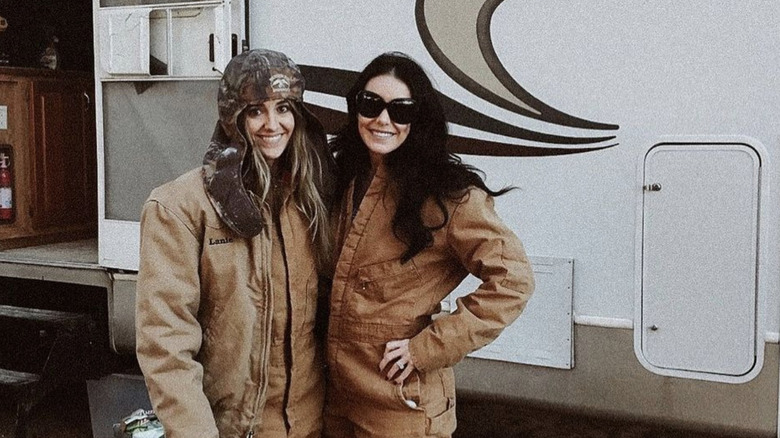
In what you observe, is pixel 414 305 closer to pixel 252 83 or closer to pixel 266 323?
pixel 266 323

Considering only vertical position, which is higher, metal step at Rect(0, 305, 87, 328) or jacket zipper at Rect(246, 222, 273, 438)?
jacket zipper at Rect(246, 222, 273, 438)

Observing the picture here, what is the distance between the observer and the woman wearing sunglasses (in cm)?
206

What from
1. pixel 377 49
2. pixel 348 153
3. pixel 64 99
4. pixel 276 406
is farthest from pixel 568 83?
pixel 64 99

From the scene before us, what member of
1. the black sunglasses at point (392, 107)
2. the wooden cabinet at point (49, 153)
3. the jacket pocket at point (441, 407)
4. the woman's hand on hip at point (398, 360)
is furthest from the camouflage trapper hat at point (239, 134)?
the wooden cabinet at point (49, 153)

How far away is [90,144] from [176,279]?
3.72 meters

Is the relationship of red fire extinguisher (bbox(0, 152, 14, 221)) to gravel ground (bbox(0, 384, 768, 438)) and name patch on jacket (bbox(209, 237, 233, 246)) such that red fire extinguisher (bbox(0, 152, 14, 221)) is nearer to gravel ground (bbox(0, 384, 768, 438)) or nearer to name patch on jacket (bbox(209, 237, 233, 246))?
gravel ground (bbox(0, 384, 768, 438))

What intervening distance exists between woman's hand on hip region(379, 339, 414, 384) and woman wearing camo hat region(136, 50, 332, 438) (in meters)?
0.20

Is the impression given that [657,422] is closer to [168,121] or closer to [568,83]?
[568,83]

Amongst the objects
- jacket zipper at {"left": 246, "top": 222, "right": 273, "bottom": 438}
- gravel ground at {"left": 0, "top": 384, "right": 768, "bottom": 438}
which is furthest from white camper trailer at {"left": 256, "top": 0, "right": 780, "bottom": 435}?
jacket zipper at {"left": 246, "top": 222, "right": 273, "bottom": 438}

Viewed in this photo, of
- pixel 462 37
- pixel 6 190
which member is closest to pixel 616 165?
pixel 462 37

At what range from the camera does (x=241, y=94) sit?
2.04 metres

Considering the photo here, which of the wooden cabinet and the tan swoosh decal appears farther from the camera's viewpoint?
the wooden cabinet

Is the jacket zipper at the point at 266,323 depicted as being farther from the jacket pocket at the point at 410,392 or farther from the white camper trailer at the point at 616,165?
the white camper trailer at the point at 616,165

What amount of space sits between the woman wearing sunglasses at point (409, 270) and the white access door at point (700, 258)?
3.02 ft
